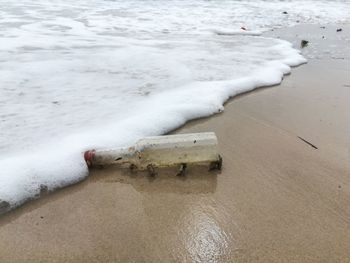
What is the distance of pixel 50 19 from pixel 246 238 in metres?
6.68

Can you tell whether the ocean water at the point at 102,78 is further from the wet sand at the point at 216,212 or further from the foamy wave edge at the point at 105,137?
the wet sand at the point at 216,212

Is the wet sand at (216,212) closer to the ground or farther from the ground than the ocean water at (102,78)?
farther from the ground

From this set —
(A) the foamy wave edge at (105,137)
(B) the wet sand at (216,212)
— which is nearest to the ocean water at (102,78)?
(A) the foamy wave edge at (105,137)

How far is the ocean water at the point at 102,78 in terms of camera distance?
7.66 ft

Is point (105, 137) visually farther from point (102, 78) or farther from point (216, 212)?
point (102, 78)

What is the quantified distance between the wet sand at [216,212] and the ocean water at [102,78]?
24 cm

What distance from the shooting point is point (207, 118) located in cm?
305

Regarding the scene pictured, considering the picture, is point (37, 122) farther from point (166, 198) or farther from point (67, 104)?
point (166, 198)

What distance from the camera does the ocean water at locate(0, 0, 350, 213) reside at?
92.0 inches

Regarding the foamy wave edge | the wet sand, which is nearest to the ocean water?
the foamy wave edge

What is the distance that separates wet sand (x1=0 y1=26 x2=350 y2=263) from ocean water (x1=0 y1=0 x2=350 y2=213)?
24 centimetres

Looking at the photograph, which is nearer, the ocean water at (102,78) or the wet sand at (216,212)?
the wet sand at (216,212)

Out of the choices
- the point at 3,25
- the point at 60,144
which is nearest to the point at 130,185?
the point at 60,144

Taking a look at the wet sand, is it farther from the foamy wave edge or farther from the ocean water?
the ocean water
